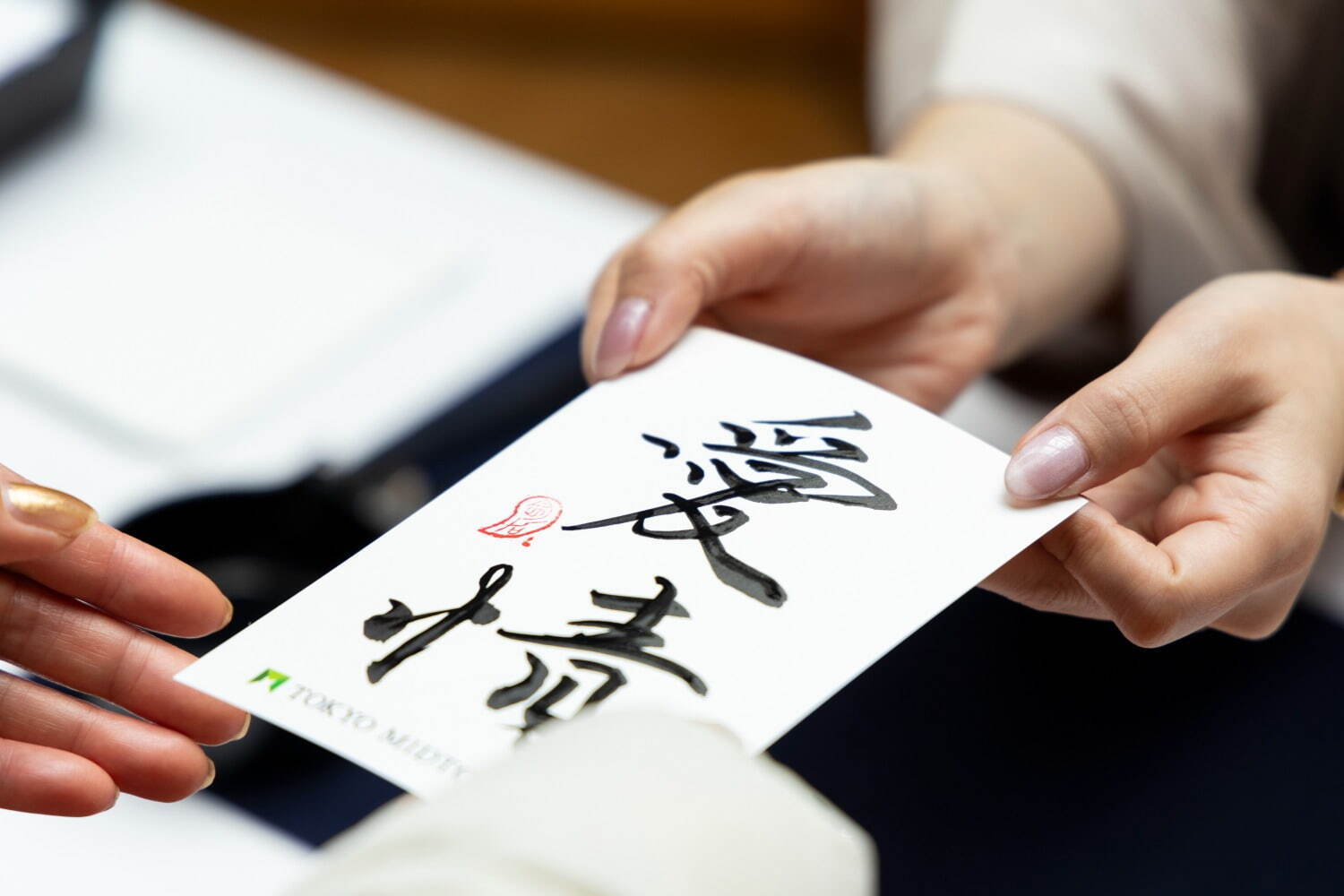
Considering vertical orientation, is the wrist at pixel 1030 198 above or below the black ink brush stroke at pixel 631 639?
above

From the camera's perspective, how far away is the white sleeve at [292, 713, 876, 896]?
0.79ft

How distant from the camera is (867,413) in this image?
52cm

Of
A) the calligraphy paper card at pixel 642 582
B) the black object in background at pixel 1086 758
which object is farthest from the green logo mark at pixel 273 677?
the black object in background at pixel 1086 758

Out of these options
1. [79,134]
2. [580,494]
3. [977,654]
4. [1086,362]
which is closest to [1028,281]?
[1086,362]

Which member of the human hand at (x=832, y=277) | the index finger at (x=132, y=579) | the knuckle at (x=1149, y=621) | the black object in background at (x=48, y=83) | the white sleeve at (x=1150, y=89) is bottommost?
the knuckle at (x=1149, y=621)

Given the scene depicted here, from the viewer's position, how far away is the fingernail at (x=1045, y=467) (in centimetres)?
47

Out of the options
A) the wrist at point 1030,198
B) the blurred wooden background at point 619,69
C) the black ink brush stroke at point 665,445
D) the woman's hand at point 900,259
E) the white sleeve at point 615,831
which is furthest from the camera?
the blurred wooden background at point 619,69

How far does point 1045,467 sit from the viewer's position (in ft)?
1.53

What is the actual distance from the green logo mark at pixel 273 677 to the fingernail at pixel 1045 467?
25 cm

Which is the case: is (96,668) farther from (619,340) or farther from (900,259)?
(900,259)

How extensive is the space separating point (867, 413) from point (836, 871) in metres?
0.27

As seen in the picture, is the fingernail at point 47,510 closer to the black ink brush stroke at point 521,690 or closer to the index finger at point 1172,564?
the black ink brush stroke at point 521,690

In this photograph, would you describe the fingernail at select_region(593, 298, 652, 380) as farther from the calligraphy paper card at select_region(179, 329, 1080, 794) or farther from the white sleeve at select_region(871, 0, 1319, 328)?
the white sleeve at select_region(871, 0, 1319, 328)

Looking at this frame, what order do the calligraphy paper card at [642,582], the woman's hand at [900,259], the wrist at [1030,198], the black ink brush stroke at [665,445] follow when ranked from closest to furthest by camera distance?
1. the calligraphy paper card at [642,582]
2. the black ink brush stroke at [665,445]
3. the woman's hand at [900,259]
4. the wrist at [1030,198]
